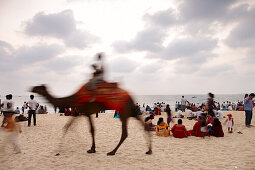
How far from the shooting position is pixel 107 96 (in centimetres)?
535

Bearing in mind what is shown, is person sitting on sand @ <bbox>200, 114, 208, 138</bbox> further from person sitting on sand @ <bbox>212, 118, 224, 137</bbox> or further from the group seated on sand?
person sitting on sand @ <bbox>212, 118, 224, 137</bbox>

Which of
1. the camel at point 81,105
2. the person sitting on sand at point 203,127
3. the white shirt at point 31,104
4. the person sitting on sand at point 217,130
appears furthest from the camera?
the white shirt at point 31,104

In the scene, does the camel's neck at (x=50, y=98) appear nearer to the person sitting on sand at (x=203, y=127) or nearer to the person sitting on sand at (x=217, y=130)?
the person sitting on sand at (x=203, y=127)

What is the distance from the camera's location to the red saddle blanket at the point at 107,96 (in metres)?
5.34

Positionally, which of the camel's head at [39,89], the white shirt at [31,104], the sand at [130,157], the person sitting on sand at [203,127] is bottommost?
the sand at [130,157]

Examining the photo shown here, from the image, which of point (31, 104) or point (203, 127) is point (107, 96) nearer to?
point (203, 127)

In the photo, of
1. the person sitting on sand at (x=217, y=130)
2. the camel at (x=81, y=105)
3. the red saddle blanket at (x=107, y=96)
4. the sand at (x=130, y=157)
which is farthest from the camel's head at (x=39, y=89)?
the person sitting on sand at (x=217, y=130)

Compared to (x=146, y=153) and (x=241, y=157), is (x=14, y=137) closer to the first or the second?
(x=146, y=153)

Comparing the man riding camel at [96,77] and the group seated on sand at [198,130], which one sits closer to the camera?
the man riding camel at [96,77]

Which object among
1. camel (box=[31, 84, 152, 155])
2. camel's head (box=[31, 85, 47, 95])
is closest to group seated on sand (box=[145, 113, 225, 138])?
camel (box=[31, 84, 152, 155])

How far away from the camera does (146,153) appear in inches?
240

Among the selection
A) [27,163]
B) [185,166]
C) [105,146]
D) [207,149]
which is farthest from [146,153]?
[27,163]

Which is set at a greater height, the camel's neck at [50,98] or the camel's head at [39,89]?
the camel's head at [39,89]

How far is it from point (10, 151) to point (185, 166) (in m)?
5.38
